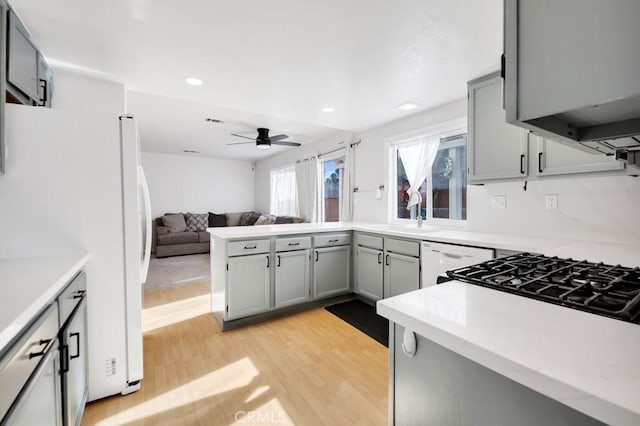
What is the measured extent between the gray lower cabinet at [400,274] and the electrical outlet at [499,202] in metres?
0.90

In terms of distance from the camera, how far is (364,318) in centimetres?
290

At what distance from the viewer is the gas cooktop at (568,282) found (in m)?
0.71

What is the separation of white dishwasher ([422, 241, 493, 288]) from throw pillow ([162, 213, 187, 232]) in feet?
19.6

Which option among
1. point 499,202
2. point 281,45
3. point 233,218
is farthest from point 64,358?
point 233,218

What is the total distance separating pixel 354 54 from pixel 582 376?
2158 mm

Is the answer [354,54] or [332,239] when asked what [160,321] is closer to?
[332,239]

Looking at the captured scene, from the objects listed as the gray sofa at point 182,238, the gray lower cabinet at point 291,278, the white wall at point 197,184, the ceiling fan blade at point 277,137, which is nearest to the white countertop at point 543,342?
the gray lower cabinet at point 291,278

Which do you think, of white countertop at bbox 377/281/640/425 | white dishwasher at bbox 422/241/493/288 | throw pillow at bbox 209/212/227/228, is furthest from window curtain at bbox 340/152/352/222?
throw pillow at bbox 209/212/227/228

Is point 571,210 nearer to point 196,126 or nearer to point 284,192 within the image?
point 196,126

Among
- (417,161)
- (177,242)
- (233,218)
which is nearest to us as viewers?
(417,161)

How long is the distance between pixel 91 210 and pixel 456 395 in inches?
79.9

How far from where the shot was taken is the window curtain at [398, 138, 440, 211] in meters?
3.30

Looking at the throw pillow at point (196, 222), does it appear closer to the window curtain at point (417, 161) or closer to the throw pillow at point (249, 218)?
the throw pillow at point (249, 218)

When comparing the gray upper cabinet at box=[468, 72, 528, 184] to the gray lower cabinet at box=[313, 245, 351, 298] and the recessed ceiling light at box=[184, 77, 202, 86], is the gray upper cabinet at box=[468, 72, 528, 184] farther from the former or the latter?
the recessed ceiling light at box=[184, 77, 202, 86]
